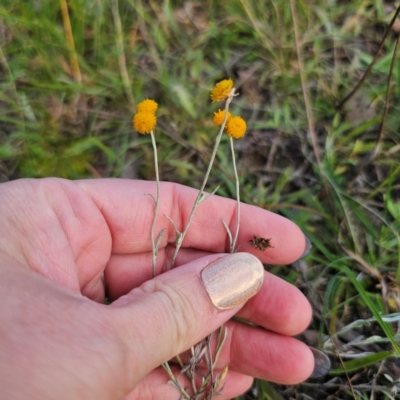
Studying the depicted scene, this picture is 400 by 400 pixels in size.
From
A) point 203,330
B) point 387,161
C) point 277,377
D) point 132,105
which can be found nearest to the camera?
point 203,330

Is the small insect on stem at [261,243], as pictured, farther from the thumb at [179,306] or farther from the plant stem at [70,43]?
the plant stem at [70,43]

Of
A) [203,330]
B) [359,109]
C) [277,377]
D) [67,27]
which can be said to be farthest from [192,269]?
[67,27]

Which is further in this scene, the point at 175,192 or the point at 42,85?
the point at 42,85

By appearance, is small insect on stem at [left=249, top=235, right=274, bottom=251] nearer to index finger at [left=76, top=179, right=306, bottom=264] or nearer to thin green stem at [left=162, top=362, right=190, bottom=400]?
index finger at [left=76, top=179, right=306, bottom=264]

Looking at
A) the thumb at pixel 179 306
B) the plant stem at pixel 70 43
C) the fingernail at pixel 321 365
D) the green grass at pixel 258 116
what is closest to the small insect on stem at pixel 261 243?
the thumb at pixel 179 306

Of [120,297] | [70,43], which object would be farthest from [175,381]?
[70,43]

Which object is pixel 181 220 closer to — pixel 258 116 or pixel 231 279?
pixel 231 279

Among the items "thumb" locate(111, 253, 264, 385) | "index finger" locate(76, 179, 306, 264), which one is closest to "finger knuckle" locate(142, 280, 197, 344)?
"thumb" locate(111, 253, 264, 385)

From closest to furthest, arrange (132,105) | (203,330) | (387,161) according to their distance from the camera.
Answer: (203,330) < (387,161) < (132,105)

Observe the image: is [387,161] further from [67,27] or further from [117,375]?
[67,27]
